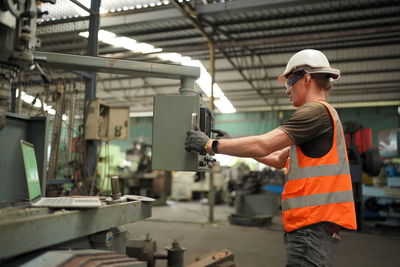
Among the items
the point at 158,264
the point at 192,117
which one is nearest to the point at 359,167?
the point at 158,264

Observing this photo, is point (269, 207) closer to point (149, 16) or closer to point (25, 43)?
point (149, 16)

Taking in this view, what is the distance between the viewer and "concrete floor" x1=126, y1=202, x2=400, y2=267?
11.0 ft

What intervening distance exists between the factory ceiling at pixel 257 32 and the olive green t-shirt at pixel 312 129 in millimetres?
2550

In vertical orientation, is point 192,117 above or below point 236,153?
above

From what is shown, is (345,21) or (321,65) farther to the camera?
(345,21)

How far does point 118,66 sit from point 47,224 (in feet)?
3.10

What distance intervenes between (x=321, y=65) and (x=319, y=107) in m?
0.23

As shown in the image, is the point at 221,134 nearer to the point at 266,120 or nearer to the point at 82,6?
the point at 82,6

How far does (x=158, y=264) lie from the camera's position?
9.94 ft

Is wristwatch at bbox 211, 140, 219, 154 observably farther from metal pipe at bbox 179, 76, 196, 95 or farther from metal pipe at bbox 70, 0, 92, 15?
metal pipe at bbox 70, 0, 92, 15

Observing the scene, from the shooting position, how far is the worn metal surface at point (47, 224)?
873 millimetres

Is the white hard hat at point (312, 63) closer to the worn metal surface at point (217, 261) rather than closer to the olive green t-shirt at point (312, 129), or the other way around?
the olive green t-shirt at point (312, 129)

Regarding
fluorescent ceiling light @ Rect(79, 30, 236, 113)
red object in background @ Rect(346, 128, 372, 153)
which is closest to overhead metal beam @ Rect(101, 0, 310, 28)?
fluorescent ceiling light @ Rect(79, 30, 236, 113)

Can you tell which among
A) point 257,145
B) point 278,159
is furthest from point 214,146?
point 278,159
